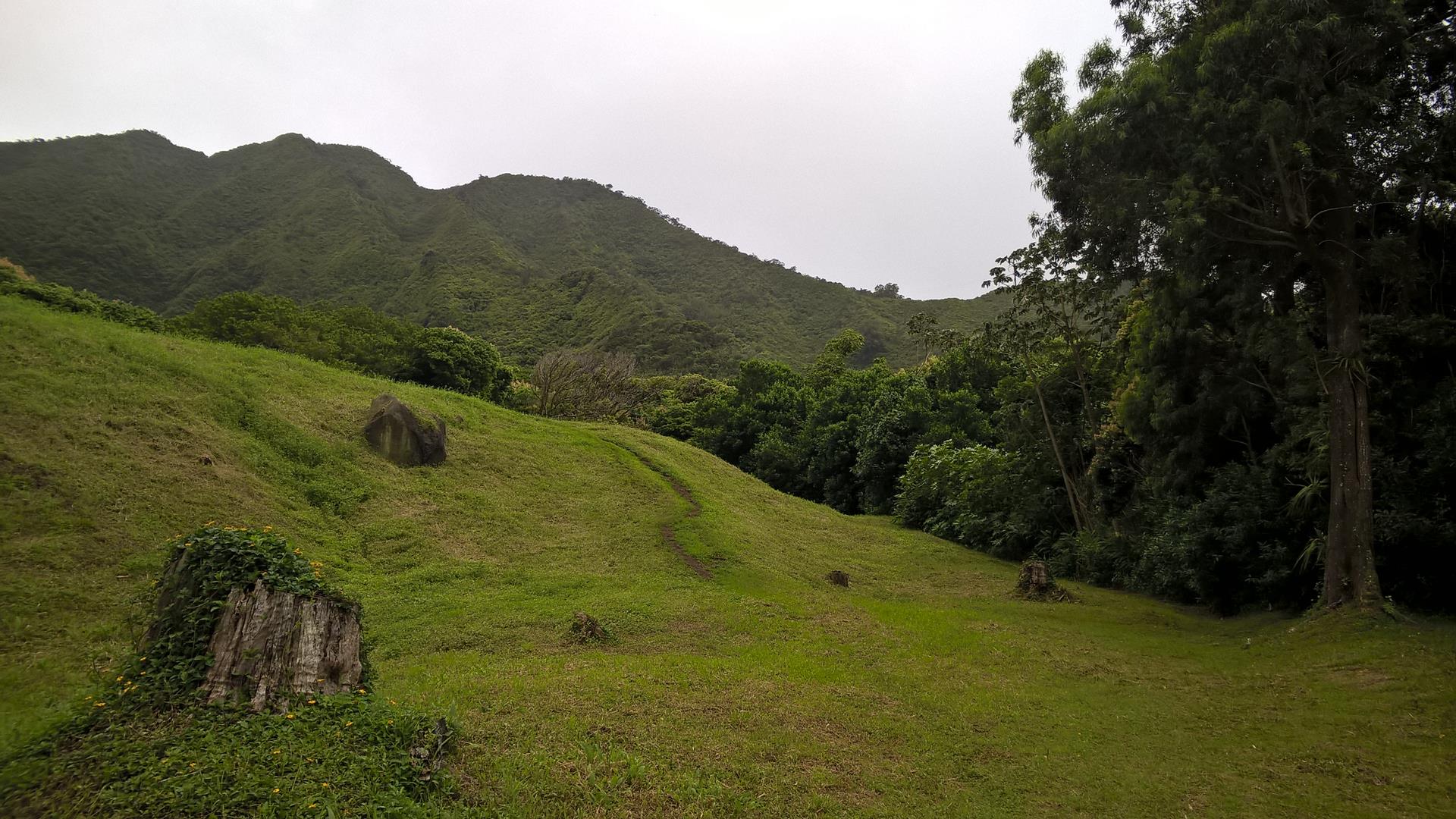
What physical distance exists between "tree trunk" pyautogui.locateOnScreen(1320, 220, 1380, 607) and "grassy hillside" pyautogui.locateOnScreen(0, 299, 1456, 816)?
851mm

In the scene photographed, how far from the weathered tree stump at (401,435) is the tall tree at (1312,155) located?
1745cm

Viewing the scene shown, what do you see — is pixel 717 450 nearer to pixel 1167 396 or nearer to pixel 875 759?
pixel 1167 396

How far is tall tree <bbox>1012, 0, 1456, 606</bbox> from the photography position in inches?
450

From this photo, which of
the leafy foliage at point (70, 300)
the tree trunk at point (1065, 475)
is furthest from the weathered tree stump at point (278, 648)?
the tree trunk at point (1065, 475)

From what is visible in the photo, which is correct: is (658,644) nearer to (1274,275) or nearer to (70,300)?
(1274,275)

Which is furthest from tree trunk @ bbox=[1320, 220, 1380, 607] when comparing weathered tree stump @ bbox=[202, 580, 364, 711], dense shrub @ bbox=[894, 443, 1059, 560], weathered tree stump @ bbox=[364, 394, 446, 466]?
weathered tree stump @ bbox=[364, 394, 446, 466]

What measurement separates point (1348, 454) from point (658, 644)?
39.1ft

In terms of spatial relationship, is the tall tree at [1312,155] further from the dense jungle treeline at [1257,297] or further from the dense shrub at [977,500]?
the dense shrub at [977,500]

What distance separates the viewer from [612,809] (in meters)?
5.67

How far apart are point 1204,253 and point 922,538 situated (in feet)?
52.8

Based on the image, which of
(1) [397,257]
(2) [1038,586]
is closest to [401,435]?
(2) [1038,586]

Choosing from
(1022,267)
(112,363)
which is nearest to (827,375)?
(1022,267)

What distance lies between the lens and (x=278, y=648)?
5.73 metres

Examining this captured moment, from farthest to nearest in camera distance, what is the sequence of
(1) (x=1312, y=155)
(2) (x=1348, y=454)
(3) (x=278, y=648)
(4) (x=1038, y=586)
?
(4) (x=1038, y=586), (1) (x=1312, y=155), (2) (x=1348, y=454), (3) (x=278, y=648)
